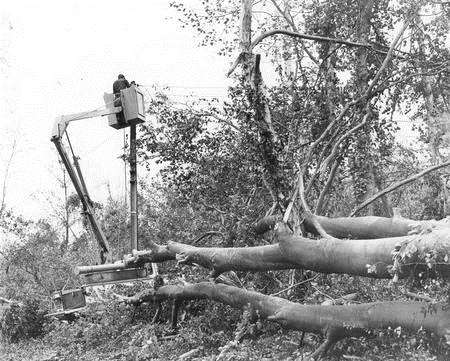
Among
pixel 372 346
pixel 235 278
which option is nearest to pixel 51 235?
pixel 235 278

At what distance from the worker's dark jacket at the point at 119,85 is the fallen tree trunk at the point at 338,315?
18.5 feet

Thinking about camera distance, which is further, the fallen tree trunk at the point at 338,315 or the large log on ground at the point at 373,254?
the fallen tree trunk at the point at 338,315

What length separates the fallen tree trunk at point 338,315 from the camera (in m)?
3.95

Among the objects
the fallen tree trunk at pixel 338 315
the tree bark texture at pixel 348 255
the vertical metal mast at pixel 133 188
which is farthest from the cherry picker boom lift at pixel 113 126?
the fallen tree trunk at pixel 338 315

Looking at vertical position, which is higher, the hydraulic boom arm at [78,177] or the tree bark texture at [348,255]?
the hydraulic boom arm at [78,177]

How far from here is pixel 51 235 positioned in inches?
1136

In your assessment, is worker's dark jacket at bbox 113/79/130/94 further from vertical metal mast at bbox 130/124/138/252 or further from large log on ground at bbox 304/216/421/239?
large log on ground at bbox 304/216/421/239

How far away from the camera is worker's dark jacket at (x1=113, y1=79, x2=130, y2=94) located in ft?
36.9

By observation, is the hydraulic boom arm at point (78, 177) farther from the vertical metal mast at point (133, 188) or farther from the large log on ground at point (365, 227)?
the large log on ground at point (365, 227)

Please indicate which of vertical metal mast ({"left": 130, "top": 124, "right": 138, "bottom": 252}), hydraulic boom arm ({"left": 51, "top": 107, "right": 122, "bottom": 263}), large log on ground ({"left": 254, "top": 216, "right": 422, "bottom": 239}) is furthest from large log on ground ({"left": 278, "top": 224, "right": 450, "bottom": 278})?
hydraulic boom arm ({"left": 51, "top": 107, "right": 122, "bottom": 263})

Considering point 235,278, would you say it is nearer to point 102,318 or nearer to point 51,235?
point 102,318

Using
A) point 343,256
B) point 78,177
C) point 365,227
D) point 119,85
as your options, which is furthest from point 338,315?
point 78,177

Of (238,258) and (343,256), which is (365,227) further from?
(343,256)

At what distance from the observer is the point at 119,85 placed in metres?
11.2
